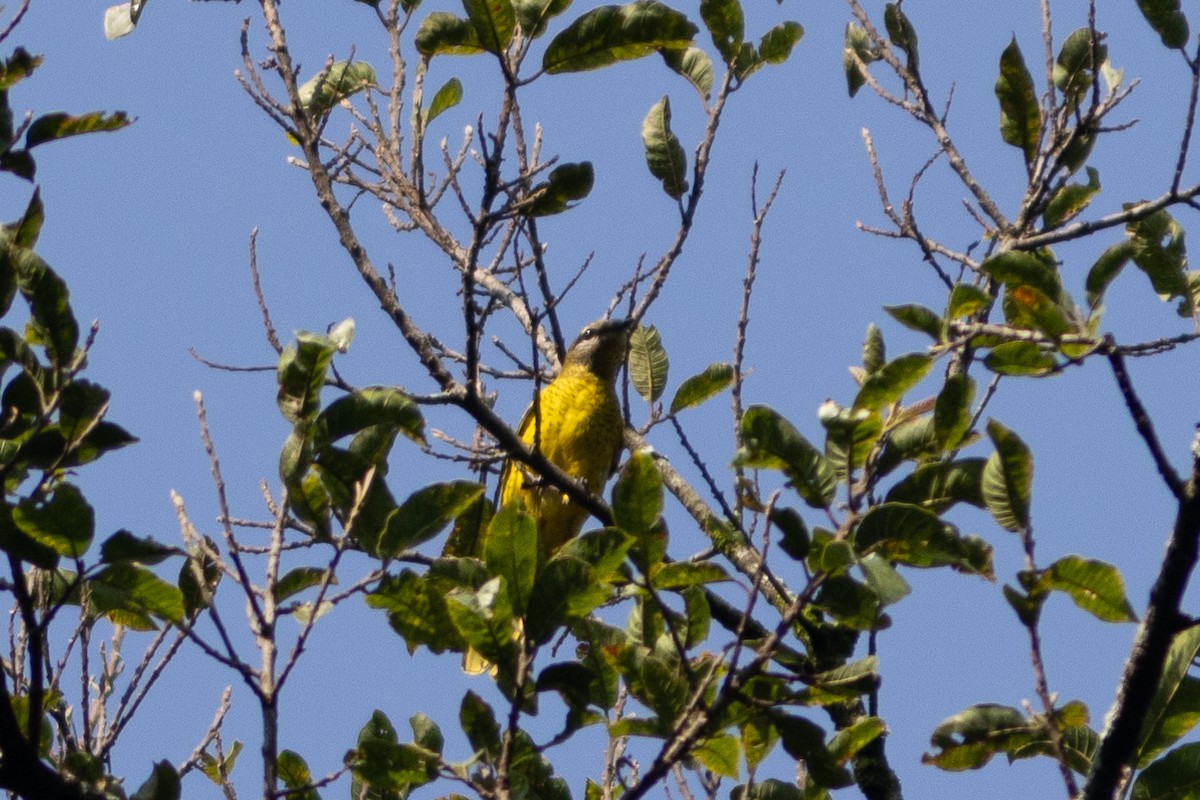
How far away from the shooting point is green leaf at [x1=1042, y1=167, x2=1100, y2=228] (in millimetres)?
3670

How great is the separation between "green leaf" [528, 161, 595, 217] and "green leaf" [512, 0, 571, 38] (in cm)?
32

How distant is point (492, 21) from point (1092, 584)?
5.17 ft

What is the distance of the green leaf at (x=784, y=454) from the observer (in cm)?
201

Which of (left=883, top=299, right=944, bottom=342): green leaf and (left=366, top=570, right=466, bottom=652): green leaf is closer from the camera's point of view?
(left=883, top=299, right=944, bottom=342): green leaf

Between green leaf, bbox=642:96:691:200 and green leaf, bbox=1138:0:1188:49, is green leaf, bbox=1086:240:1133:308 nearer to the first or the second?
green leaf, bbox=1138:0:1188:49

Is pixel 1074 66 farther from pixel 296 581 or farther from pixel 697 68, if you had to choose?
pixel 296 581

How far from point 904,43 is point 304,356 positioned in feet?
8.25

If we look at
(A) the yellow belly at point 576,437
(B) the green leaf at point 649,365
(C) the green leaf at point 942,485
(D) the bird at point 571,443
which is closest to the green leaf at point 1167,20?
(C) the green leaf at point 942,485

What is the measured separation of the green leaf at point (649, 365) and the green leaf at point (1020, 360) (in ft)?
6.48

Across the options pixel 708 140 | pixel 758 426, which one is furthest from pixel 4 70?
pixel 708 140

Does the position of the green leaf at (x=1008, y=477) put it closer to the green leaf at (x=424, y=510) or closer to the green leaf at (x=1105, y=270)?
the green leaf at (x=1105, y=270)

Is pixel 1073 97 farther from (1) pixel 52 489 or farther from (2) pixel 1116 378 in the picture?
→ (1) pixel 52 489

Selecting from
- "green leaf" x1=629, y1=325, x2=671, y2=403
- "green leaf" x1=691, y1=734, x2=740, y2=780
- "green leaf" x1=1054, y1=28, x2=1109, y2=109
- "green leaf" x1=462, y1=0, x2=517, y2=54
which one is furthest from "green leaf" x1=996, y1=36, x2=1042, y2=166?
"green leaf" x1=691, y1=734, x2=740, y2=780

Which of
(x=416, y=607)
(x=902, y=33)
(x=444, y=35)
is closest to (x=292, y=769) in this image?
(x=416, y=607)
